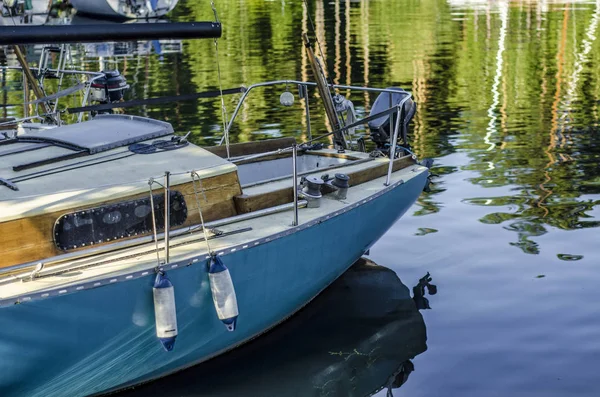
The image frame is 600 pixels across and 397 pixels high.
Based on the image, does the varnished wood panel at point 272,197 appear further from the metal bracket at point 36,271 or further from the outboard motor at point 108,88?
the outboard motor at point 108,88

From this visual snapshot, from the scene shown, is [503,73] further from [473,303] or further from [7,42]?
[7,42]

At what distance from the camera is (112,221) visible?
354 inches

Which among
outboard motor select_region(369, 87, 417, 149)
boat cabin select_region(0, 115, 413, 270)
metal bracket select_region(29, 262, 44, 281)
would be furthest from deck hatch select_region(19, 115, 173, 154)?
outboard motor select_region(369, 87, 417, 149)

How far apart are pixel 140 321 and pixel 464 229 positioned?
667 cm

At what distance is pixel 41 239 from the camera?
8562mm

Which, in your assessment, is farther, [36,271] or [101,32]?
[101,32]

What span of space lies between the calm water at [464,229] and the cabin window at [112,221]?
1.62 metres

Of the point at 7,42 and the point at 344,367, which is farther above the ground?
the point at 7,42

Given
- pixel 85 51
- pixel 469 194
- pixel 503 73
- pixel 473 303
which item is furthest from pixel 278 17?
pixel 473 303

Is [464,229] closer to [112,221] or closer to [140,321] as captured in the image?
[112,221]

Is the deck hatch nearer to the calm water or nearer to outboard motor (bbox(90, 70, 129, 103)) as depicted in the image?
the calm water

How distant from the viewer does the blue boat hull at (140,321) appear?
8133mm

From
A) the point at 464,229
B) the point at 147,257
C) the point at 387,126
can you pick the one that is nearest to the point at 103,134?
the point at 147,257

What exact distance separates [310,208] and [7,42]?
3674 mm
